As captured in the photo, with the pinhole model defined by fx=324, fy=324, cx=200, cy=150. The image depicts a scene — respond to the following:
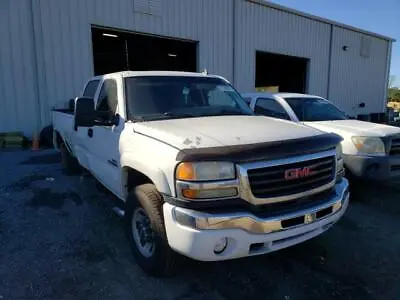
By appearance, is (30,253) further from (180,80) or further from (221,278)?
(180,80)

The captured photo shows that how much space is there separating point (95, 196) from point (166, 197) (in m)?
3.05

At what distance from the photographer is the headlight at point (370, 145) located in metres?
4.93

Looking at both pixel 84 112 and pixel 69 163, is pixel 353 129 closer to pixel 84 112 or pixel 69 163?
pixel 84 112

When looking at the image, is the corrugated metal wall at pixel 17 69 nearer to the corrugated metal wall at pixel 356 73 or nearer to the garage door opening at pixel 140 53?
the garage door opening at pixel 140 53

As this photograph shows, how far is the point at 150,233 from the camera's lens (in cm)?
294

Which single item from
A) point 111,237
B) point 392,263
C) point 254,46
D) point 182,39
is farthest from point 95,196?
point 254,46

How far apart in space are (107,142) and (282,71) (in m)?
19.8

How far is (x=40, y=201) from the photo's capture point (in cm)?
499

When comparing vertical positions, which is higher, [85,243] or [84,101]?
[84,101]

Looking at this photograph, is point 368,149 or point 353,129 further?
point 353,129

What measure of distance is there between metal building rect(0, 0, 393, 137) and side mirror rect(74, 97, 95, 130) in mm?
7730

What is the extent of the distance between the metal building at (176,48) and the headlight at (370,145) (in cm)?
881

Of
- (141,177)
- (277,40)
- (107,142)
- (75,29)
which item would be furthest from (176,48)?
(141,177)

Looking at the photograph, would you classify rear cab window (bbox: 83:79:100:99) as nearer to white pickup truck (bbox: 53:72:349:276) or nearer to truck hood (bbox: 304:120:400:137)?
white pickup truck (bbox: 53:72:349:276)
